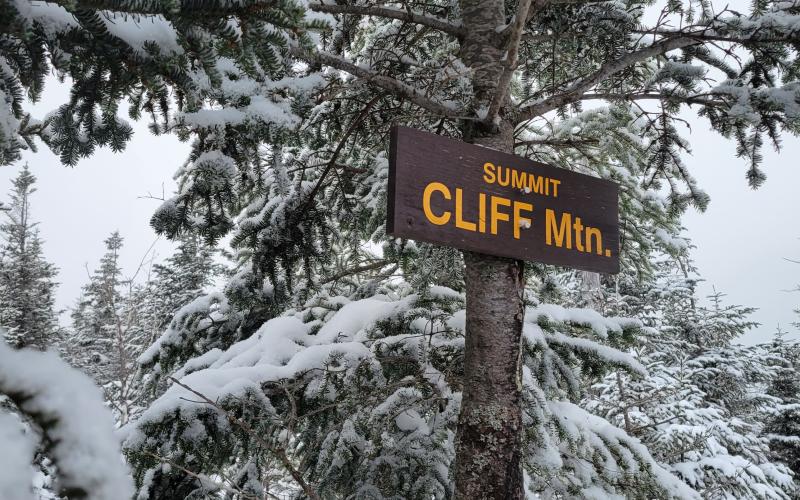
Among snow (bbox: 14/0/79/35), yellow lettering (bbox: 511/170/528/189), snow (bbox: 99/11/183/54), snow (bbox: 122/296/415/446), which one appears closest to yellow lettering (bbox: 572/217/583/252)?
yellow lettering (bbox: 511/170/528/189)

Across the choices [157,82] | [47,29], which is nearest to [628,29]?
[157,82]

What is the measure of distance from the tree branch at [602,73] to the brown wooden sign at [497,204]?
516mm

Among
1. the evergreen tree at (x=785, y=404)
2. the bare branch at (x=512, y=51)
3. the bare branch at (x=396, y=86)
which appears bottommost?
the evergreen tree at (x=785, y=404)

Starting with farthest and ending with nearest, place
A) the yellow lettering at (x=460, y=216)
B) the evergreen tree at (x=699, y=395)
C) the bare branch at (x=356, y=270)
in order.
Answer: the evergreen tree at (x=699, y=395), the bare branch at (x=356, y=270), the yellow lettering at (x=460, y=216)

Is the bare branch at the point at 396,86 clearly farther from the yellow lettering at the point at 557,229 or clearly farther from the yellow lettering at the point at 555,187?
the yellow lettering at the point at 557,229

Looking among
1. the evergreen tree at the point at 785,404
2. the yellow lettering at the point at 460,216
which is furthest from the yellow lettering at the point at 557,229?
the evergreen tree at the point at 785,404

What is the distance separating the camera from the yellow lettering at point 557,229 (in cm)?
255

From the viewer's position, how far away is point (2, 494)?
40 centimetres

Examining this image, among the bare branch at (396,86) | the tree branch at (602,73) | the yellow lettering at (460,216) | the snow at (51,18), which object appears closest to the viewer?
the snow at (51,18)

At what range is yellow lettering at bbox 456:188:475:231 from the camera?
7.32 ft

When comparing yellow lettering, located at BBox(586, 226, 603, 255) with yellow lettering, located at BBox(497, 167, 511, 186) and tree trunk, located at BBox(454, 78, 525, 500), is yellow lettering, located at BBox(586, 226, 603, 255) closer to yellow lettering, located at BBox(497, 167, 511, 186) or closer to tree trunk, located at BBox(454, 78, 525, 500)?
tree trunk, located at BBox(454, 78, 525, 500)

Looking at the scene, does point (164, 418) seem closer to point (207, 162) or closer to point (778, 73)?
point (207, 162)

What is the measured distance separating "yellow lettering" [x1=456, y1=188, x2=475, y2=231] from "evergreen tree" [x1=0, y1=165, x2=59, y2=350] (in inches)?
694

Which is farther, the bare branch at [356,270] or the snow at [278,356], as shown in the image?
the bare branch at [356,270]
